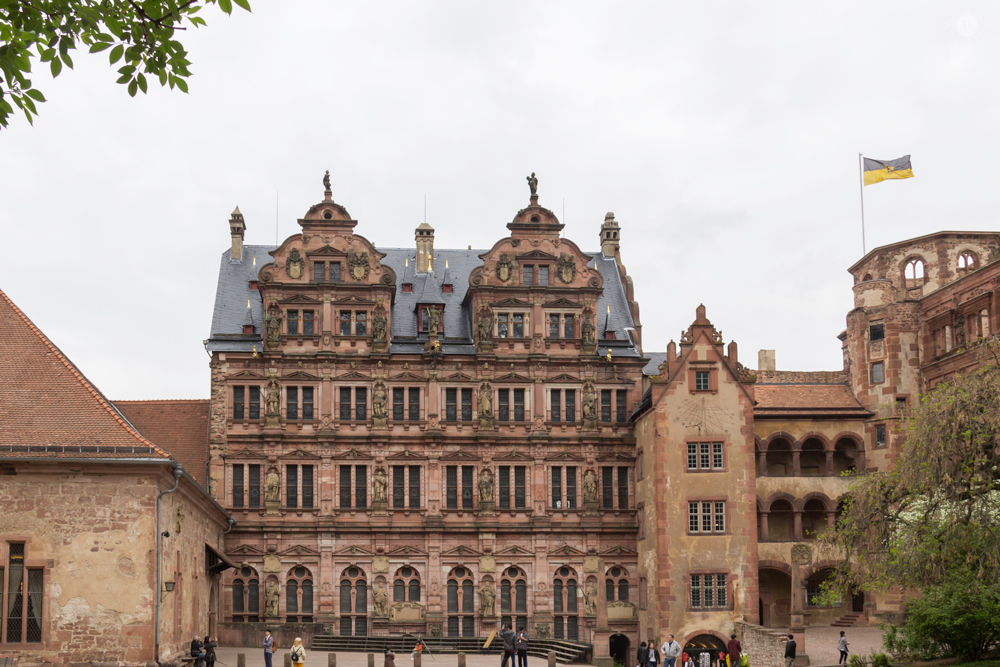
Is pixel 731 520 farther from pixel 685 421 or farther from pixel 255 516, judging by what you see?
pixel 255 516

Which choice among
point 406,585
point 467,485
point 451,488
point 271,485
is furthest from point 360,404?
point 406,585

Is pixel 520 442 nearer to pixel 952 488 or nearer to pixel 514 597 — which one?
pixel 514 597

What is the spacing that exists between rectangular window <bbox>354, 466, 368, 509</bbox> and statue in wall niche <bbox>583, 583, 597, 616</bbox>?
35.5 feet

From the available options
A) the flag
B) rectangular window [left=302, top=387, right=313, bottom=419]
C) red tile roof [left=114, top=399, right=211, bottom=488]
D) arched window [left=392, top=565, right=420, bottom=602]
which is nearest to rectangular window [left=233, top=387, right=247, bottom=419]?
red tile roof [left=114, top=399, right=211, bottom=488]

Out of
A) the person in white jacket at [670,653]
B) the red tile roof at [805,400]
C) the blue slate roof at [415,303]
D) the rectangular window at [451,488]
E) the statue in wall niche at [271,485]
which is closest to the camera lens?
the person in white jacket at [670,653]

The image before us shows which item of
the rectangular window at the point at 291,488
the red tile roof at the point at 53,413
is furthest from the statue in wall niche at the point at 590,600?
the red tile roof at the point at 53,413

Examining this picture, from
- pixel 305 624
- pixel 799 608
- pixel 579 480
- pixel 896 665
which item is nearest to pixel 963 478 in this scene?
pixel 896 665

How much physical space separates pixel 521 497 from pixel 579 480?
2809mm

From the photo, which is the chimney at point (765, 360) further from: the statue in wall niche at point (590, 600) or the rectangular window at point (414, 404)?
the rectangular window at point (414, 404)

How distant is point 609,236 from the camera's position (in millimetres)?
61250

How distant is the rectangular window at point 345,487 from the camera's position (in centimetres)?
5091

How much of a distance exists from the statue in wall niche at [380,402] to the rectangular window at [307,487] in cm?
390

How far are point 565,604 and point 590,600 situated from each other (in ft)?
3.84

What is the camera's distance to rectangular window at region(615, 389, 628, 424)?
52812mm
